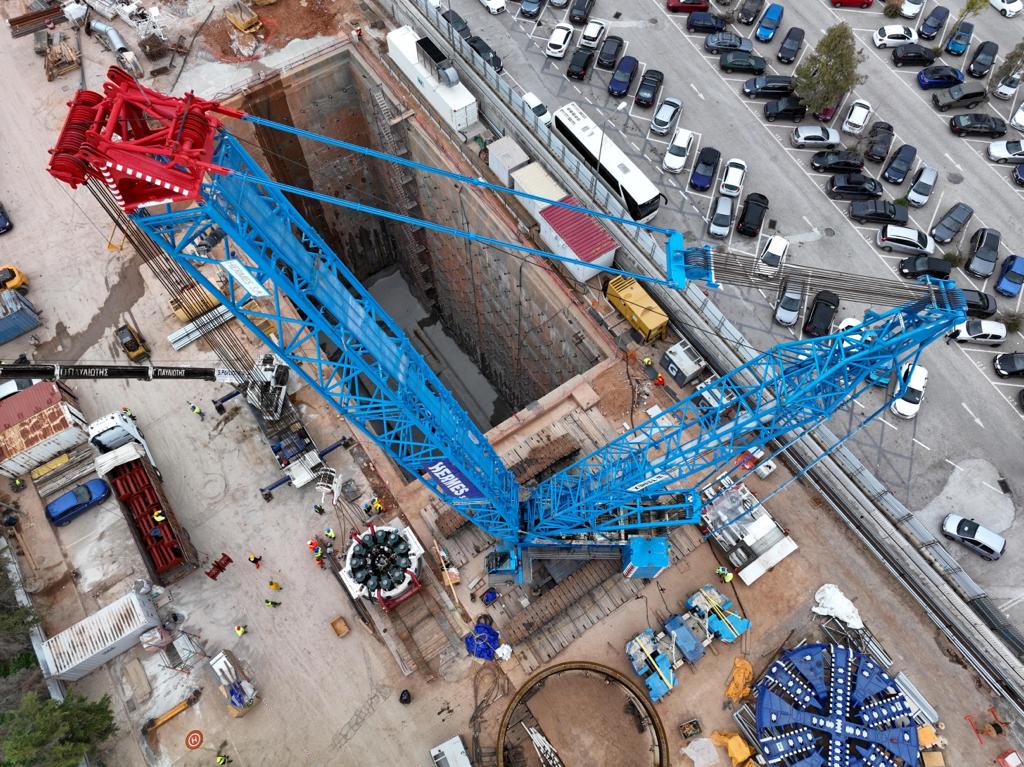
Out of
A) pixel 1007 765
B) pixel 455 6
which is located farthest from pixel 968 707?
pixel 455 6

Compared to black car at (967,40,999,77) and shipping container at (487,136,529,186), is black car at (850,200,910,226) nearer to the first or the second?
black car at (967,40,999,77)

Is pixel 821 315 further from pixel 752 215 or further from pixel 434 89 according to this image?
pixel 434 89

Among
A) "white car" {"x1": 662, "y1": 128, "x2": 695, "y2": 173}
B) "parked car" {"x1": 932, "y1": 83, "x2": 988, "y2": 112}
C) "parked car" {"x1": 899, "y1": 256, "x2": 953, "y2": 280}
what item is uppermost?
"white car" {"x1": 662, "y1": 128, "x2": 695, "y2": 173}

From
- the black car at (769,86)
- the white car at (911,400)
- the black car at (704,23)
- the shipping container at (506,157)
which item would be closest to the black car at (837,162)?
the black car at (769,86)

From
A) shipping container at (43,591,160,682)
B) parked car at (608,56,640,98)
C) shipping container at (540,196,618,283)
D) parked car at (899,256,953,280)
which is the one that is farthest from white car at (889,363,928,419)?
shipping container at (43,591,160,682)

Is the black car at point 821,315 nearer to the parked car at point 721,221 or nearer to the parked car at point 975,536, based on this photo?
the parked car at point 721,221
